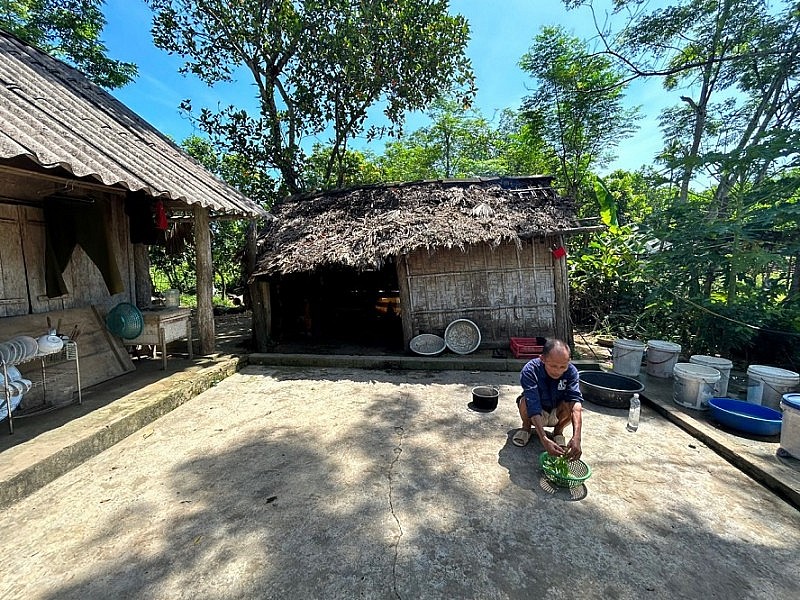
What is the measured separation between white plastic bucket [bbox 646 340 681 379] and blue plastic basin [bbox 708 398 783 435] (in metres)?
1.36

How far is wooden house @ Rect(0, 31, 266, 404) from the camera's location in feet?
12.4

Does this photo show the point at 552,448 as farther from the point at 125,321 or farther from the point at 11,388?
the point at 125,321

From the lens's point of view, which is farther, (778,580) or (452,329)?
(452,329)

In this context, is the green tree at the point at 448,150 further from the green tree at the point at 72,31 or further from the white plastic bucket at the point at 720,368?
the white plastic bucket at the point at 720,368

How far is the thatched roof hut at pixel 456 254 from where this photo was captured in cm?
704

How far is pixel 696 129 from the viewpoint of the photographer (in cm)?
1275

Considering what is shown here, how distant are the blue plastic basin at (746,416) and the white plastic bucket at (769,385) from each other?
1.48 feet

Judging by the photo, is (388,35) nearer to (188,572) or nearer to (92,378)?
(92,378)

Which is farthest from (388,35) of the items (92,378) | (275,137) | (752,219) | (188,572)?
(188,572)

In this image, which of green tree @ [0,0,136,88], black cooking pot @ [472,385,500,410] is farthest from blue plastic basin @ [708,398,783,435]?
green tree @ [0,0,136,88]

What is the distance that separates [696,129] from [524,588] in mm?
16851

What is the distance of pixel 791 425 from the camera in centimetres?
341

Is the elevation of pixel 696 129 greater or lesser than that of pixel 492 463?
greater

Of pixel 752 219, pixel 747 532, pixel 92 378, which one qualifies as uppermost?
pixel 752 219
